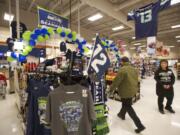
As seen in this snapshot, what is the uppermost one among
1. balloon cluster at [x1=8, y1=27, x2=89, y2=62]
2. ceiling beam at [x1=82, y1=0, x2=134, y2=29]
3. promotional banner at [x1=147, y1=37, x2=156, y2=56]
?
ceiling beam at [x1=82, y1=0, x2=134, y2=29]

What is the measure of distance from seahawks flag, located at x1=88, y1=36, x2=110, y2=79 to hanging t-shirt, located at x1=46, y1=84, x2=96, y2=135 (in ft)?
1.59

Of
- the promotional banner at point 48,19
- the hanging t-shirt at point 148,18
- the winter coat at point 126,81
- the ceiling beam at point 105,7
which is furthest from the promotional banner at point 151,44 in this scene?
the winter coat at point 126,81

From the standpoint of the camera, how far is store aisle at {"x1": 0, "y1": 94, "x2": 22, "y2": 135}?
11.2 ft

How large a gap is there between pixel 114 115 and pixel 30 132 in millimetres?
Result: 2617

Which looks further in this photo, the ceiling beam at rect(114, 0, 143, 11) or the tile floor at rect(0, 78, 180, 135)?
the ceiling beam at rect(114, 0, 143, 11)

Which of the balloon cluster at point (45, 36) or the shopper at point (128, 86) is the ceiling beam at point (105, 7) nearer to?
the balloon cluster at point (45, 36)

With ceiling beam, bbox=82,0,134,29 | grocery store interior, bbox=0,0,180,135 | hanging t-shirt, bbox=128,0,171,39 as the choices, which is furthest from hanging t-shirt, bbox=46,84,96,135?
ceiling beam, bbox=82,0,134,29

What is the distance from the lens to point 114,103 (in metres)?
5.43

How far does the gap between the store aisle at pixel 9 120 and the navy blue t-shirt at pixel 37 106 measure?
1.42 meters

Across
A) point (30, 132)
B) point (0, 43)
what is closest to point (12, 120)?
point (30, 132)

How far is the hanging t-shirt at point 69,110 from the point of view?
5.00 feet

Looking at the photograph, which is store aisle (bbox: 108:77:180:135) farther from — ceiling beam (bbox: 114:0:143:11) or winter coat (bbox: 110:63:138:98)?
ceiling beam (bbox: 114:0:143:11)

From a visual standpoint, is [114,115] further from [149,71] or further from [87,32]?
[149,71]

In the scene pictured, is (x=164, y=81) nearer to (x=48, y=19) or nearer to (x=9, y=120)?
(x=48, y=19)
